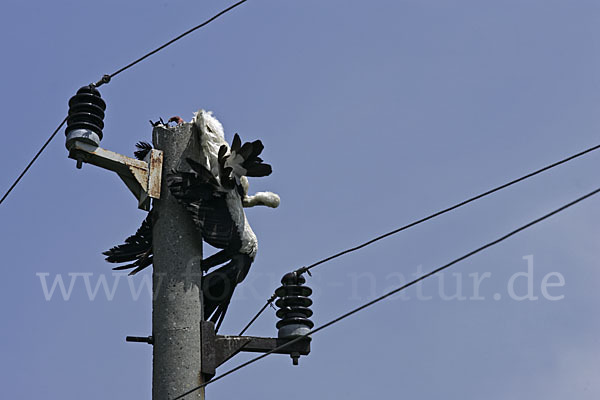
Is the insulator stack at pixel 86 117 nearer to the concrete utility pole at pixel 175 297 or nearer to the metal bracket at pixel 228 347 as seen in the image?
the concrete utility pole at pixel 175 297

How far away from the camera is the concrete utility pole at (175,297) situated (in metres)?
6.46

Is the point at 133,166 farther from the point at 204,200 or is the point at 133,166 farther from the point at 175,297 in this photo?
the point at 175,297

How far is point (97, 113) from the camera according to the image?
6.91 m

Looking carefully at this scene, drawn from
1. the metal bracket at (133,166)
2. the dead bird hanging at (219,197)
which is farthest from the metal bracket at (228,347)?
the metal bracket at (133,166)

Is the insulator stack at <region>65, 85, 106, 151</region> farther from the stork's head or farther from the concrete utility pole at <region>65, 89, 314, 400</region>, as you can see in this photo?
the stork's head

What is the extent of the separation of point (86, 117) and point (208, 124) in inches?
29.1

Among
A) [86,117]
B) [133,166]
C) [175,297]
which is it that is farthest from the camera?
[133,166]

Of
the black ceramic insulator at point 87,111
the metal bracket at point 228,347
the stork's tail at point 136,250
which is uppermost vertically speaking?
the black ceramic insulator at point 87,111

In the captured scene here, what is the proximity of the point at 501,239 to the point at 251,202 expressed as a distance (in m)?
1.99

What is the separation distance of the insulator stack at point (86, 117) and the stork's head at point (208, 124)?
22.4 inches

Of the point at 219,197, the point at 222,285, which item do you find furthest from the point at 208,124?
the point at 222,285

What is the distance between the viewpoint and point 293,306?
6895 mm

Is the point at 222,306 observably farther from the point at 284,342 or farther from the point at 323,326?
the point at 323,326

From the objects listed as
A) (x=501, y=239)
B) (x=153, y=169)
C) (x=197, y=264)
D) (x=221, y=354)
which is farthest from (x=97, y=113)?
(x=501, y=239)
